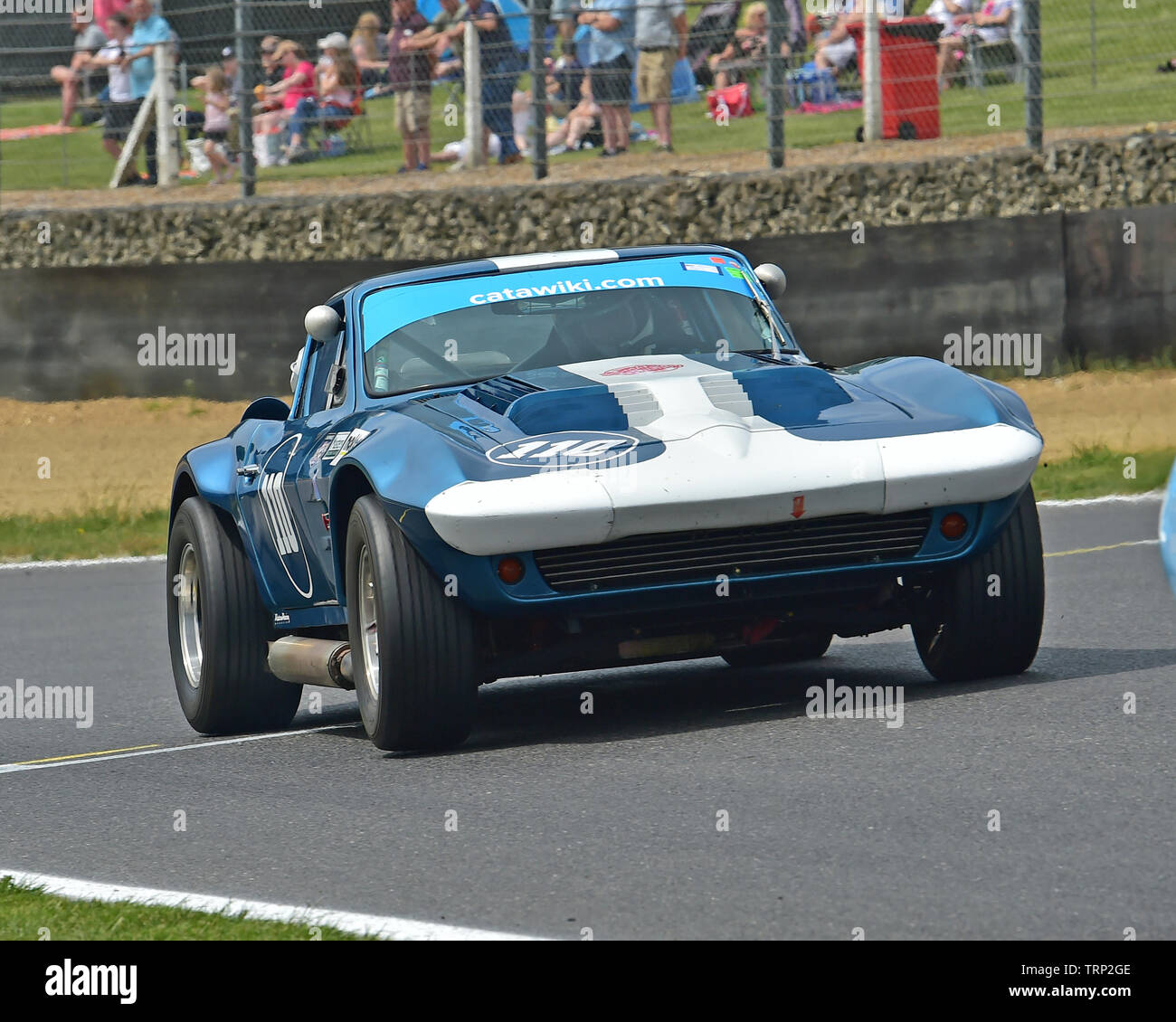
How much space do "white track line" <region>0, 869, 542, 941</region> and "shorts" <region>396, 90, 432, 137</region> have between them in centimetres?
1493

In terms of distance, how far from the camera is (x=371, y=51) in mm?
20156

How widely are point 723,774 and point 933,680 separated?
1706 mm

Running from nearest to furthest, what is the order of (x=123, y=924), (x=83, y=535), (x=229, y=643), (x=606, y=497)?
(x=123, y=924)
(x=606, y=497)
(x=229, y=643)
(x=83, y=535)

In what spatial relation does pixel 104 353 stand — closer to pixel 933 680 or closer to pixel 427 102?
pixel 427 102

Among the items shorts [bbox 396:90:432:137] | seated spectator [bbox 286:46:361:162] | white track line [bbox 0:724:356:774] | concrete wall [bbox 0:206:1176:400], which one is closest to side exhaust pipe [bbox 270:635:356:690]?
white track line [bbox 0:724:356:774]

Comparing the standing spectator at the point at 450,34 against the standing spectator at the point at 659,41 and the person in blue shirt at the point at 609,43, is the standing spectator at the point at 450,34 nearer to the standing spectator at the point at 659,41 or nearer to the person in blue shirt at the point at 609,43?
the person in blue shirt at the point at 609,43

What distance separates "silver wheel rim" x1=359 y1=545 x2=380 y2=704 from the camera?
23.0 ft

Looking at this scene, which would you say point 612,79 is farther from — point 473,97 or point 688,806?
point 688,806

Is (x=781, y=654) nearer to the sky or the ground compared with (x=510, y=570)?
nearer to the ground

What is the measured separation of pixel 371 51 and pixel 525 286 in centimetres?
1278

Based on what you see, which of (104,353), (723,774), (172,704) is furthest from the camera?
(104,353)

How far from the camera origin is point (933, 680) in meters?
7.78

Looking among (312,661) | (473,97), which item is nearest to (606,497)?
(312,661)
